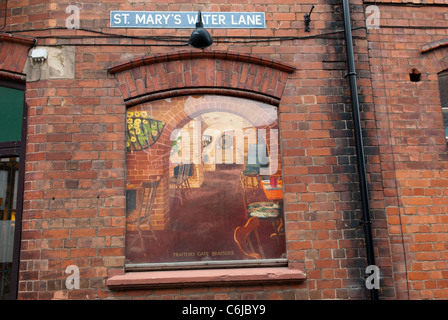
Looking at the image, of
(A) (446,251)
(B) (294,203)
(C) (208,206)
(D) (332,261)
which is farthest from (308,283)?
(A) (446,251)

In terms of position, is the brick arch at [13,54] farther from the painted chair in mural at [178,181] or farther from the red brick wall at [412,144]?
the red brick wall at [412,144]

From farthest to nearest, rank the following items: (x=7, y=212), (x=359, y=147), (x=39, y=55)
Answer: (x=7, y=212) → (x=39, y=55) → (x=359, y=147)

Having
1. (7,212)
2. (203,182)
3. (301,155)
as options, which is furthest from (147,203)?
(301,155)

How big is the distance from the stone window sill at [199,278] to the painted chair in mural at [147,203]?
0.44 m

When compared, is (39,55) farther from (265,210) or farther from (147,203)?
(265,210)

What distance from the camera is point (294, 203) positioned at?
3.79 m

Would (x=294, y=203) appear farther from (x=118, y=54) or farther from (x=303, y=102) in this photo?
(x=118, y=54)

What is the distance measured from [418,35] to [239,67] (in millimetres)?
2535

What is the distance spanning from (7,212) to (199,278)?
2.64m

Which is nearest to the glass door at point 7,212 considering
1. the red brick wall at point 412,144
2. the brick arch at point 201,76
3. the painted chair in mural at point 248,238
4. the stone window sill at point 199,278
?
the stone window sill at point 199,278

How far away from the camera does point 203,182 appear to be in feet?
12.9

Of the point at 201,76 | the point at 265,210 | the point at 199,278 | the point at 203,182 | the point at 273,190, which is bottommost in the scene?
the point at 199,278

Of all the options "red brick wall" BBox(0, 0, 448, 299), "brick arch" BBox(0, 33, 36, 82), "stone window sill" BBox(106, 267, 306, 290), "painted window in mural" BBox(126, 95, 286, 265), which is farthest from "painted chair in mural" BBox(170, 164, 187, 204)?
"brick arch" BBox(0, 33, 36, 82)

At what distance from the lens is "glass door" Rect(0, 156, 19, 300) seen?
3.89 m
